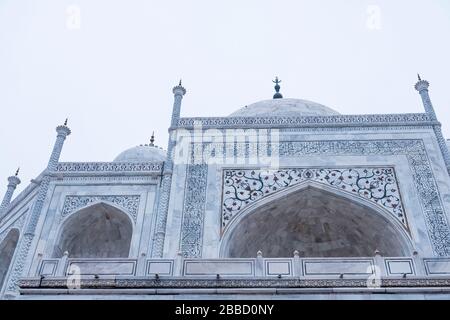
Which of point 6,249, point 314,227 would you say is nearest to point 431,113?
point 314,227

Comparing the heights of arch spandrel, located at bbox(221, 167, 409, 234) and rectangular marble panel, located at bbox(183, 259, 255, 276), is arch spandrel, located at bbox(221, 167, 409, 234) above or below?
above

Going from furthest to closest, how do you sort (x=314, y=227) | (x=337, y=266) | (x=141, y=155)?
1. (x=141, y=155)
2. (x=314, y=227)
3. (x=337, y=266)

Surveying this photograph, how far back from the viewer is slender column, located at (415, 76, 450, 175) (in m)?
9.34

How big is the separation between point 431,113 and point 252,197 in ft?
12.3

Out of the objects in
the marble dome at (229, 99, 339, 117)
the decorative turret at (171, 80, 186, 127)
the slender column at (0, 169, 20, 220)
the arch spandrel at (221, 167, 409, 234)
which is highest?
the marble dome at (229, 99, 339, 117)

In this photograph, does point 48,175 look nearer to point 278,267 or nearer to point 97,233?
point 97,233

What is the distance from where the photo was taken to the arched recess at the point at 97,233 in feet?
31.3

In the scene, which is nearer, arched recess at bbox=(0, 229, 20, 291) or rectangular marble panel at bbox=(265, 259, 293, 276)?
rectangular marble panel at bbox=(265, 259, 293, 276)

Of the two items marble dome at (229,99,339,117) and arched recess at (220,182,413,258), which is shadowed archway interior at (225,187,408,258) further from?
marble dome at (229,99,339,117)

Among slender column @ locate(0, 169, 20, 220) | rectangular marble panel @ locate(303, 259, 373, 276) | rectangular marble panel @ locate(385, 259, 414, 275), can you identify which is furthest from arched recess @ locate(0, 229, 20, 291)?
rectangular marble panel @ locate(385, 259, 414, 275)

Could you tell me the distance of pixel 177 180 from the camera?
30.9 ft

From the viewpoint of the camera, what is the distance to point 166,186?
9336mm

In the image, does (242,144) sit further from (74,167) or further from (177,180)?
(74,167)


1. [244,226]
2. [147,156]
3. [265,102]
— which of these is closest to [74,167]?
[147,156]
